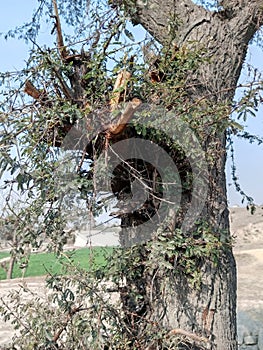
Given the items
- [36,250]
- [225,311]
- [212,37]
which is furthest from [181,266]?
[212,37]

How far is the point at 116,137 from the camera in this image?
5.00 ft

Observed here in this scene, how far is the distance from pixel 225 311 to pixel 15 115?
1.08 metres

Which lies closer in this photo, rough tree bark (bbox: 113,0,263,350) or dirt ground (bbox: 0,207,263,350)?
rough tree bark (bbox: 113,0,263,350)

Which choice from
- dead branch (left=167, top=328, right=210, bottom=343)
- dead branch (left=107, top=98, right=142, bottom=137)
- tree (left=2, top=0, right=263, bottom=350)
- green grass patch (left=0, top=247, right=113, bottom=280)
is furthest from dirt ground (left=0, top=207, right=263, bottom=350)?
dead branch (left=107, top=98, right=142, bottom=137)

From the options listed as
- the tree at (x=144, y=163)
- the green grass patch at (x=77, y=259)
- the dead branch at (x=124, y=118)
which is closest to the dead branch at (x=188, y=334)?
the tree at (x=144, y=163)

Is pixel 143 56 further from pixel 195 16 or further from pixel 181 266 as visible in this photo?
pixel 181 266

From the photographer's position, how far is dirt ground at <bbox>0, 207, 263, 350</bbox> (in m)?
4.36

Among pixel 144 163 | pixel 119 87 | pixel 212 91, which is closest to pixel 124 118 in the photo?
pixel 119 87

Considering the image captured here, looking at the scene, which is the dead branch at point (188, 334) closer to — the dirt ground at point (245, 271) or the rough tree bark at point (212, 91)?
the rough tree bark at point (212, 91)

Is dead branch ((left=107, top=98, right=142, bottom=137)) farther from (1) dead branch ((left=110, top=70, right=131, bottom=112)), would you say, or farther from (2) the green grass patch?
(2) the green grass patch

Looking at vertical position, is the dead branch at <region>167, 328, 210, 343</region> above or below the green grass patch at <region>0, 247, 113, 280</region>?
below

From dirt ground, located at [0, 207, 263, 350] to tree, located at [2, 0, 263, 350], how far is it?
29 cm

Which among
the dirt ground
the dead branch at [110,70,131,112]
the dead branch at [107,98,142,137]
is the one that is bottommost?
the dirt ground

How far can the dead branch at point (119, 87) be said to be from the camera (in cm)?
147
